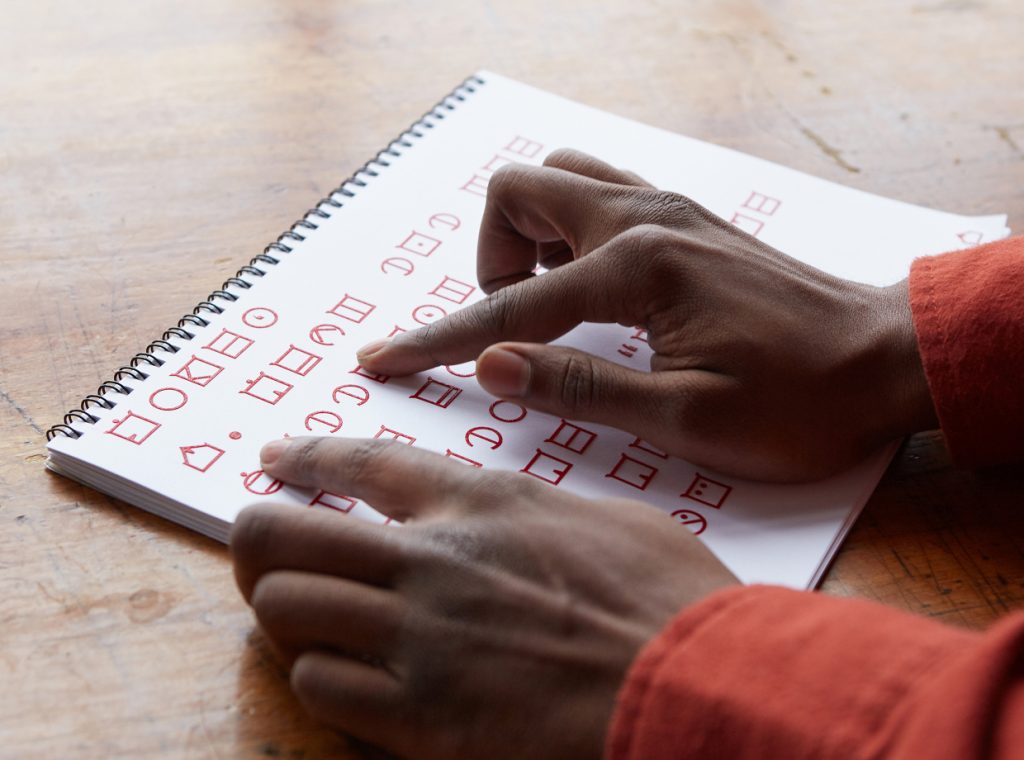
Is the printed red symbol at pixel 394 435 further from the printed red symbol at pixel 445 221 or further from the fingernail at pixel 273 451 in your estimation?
the printed red symbol at pixel 445 221

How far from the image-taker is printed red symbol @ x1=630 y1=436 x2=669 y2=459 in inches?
29.1

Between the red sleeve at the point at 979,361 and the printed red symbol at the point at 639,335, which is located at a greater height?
the red sleeve at the point at 979,361

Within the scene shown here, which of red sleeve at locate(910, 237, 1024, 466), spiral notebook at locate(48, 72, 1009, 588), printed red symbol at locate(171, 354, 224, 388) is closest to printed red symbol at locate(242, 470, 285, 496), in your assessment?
spiral notebook at locate(48, 72, 1009, 588)

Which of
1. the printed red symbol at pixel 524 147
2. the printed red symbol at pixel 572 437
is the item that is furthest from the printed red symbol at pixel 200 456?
the printed red symbol at pixel 524 147

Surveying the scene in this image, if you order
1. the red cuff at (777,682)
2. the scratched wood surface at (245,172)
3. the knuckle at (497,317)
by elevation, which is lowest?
the scratched wood surface at (245,172)

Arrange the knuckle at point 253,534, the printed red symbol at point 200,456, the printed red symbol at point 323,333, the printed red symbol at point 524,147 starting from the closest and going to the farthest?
the knuckle at point 253,534 < the printed red symbol at point 200,456 < the printed red symbol at point 323,333 < the printed red symbol at point 524,147

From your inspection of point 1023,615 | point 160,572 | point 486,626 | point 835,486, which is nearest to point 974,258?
point 835,486

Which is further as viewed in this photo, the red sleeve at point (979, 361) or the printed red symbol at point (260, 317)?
the printed red symbol at point (260, 317)

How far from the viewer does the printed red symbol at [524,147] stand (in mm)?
1052

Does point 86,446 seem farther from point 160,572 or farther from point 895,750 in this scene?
point 895,750

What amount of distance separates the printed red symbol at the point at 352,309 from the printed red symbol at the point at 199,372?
0.11m

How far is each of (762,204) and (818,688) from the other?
607 millimetres

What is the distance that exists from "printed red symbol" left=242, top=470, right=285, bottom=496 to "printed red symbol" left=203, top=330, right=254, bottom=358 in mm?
127

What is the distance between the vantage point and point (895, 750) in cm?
46
